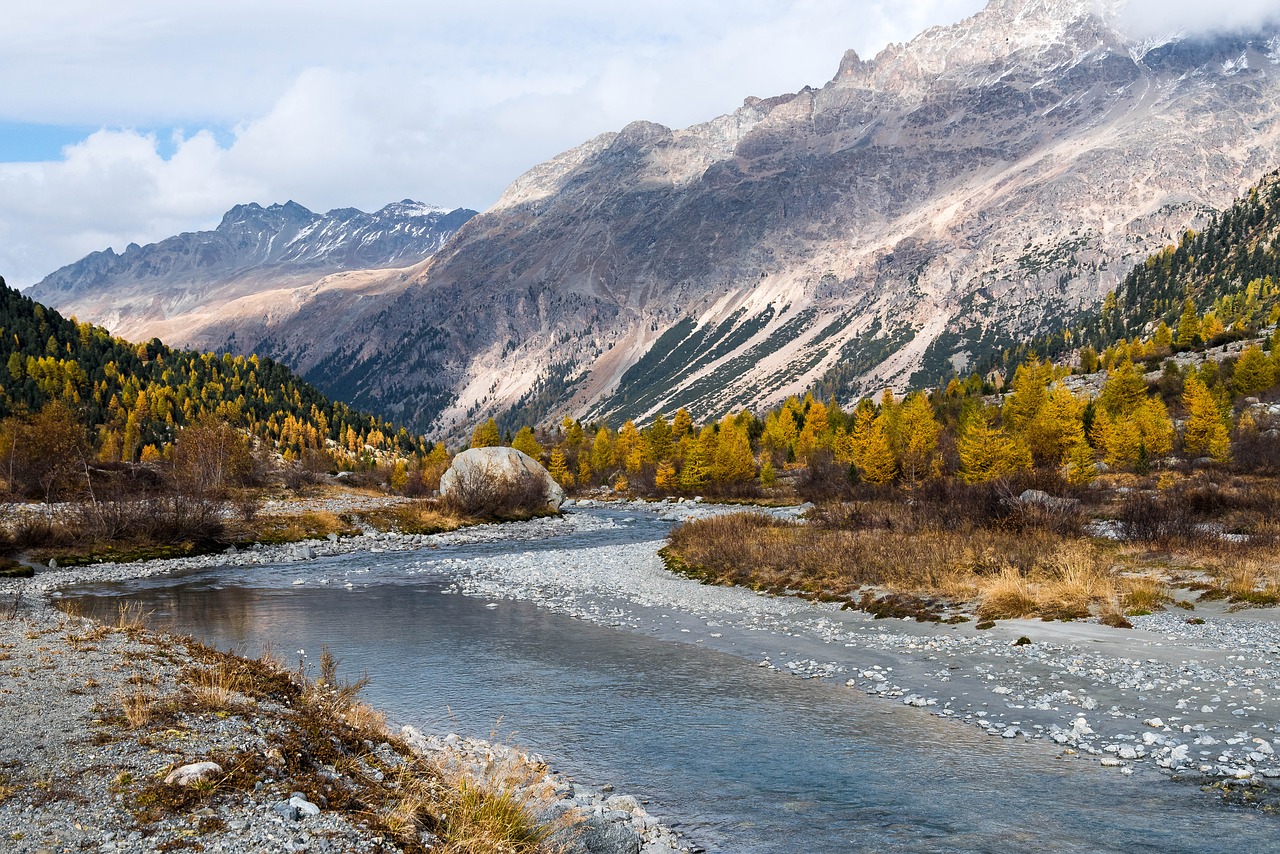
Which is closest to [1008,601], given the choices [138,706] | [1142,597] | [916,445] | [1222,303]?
[1142,597]

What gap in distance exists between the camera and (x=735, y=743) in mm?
14648

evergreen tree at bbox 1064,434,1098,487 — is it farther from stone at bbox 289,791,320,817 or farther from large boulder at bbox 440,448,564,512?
stone at bbox 289,791,320,817

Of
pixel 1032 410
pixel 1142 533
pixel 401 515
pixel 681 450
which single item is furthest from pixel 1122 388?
pixel 401 515

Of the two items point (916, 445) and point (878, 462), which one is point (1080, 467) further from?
point (878, 462)

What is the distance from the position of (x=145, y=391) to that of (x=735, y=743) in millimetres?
148977

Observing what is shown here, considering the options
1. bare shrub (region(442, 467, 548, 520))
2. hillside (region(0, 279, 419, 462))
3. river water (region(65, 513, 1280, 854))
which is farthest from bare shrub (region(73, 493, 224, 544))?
hillside (region(0, 279, 419, 462))

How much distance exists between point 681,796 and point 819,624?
1348cm

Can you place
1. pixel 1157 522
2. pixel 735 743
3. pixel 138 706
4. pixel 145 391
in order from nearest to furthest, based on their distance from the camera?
pixel 138 706 → pixel 735 743 → pixel 1157 522 → pixel 145 391

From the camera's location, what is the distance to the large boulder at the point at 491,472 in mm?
78250

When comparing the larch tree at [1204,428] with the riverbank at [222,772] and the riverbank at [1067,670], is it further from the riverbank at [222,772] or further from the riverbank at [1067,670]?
the riverbank at [222,772]

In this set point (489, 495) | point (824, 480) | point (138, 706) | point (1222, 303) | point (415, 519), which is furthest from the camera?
point (1222, 303)

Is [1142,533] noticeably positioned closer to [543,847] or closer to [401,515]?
[543,847]

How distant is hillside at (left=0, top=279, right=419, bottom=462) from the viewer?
390 ft

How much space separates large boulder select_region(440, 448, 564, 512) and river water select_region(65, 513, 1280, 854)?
49.2 metres
